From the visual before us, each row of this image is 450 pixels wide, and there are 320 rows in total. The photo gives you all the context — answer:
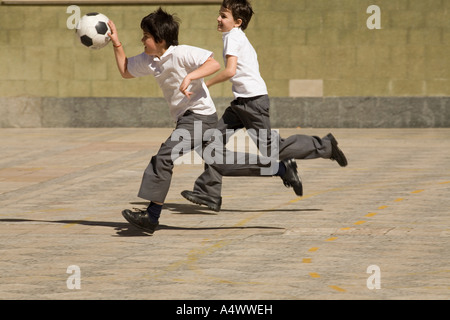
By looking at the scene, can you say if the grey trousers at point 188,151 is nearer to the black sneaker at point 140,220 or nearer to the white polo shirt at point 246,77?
the black sneaker at point 140,220

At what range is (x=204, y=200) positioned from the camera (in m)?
9.59

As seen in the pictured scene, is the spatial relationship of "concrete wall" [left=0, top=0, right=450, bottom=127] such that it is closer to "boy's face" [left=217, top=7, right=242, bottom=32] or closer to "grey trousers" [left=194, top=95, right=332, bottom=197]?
"grey trousers" [left=194, top=95, right=332, bottom=197]

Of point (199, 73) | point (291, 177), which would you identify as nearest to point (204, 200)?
point (291, 177)

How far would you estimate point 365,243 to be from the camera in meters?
7.84

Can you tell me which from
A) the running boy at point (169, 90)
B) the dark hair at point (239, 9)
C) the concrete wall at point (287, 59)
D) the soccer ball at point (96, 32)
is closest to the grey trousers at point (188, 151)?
the running boy at point (169, 90)

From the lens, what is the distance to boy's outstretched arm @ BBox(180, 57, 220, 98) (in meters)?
8.19

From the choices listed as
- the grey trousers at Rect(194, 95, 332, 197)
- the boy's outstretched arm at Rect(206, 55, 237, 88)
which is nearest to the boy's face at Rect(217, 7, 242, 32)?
the boy's outstretched arm at Rect(206, 55, 237, 88)

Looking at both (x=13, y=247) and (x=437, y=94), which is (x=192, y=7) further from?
(x=13, y=247)

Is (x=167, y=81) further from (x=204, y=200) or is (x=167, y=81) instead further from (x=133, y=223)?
(x=204, y=200)

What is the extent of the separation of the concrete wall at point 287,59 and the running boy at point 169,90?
917 centimetres

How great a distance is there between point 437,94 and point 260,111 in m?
8.69

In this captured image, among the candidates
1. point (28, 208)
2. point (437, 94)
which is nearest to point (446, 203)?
point (28, 208)

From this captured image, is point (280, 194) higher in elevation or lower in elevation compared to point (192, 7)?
lower

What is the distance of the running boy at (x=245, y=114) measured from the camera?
9.40 metres
